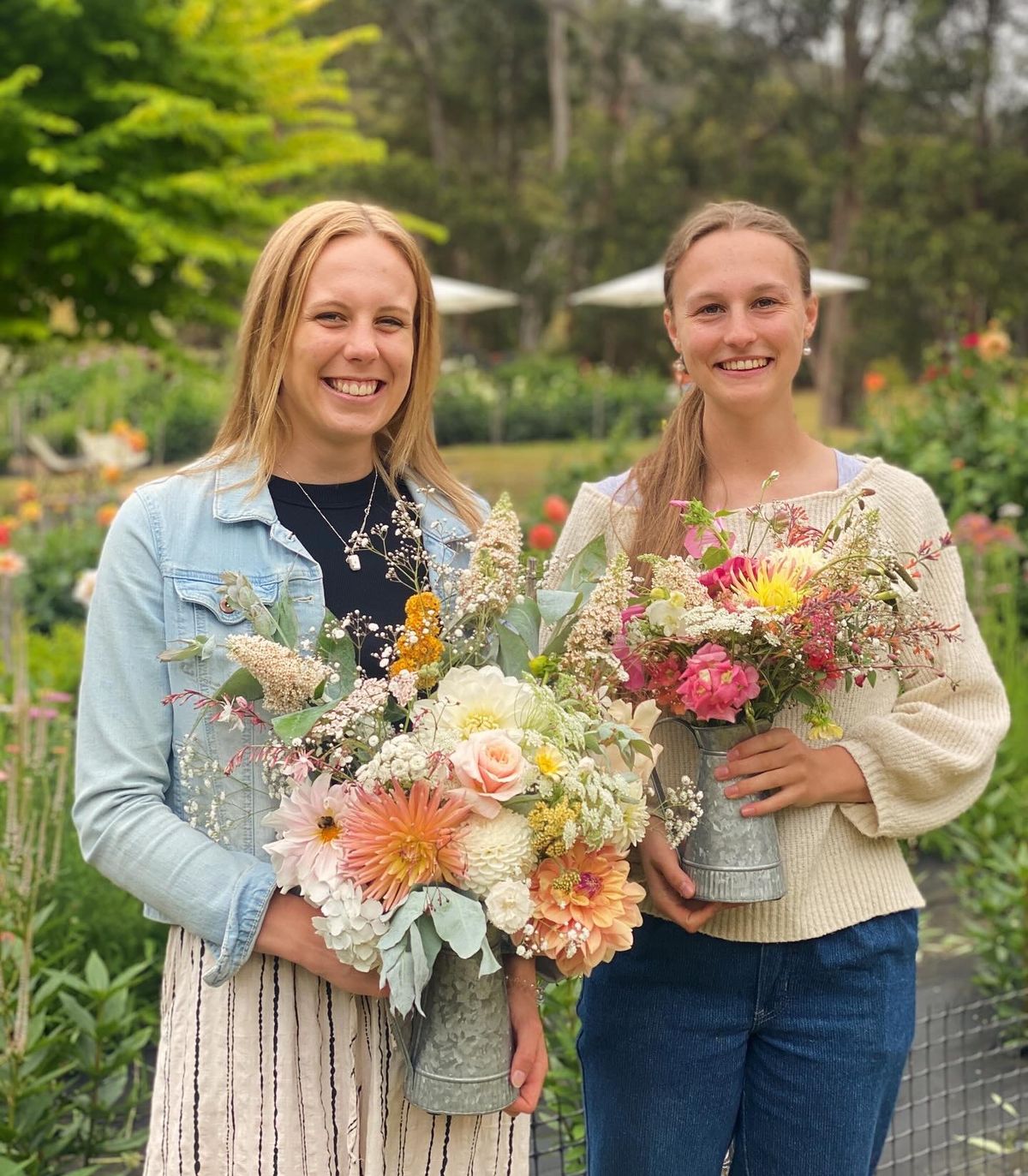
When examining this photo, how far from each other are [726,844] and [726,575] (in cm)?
37

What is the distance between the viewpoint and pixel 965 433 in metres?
7.10

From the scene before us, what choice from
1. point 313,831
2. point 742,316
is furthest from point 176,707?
point 742,316

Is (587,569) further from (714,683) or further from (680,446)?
(680,446)

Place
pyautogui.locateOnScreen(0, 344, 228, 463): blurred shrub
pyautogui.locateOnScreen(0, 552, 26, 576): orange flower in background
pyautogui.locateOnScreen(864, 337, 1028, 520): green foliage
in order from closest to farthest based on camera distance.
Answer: pyautogui.locateOnScreen(0, 552, 26, 576): orange flower in background, pyautogui.locateOnScreen(864, 337, 1028, 520): green foliage, pyautogui.locateOnScreen(0, 344, 228, 463): blurred shrub

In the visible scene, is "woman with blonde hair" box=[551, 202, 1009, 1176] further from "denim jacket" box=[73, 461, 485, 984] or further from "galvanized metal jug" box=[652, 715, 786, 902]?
"denim jacket" box=[73, 461, 485, 984]

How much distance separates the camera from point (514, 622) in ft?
5.00

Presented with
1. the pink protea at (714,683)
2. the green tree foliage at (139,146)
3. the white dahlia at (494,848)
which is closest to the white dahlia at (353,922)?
the white dahlia at (494,848)

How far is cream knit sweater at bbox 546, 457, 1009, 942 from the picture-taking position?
1.79m

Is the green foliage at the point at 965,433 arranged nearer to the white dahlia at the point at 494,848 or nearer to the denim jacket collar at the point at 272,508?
the denim jacket collar at the point at 272,508

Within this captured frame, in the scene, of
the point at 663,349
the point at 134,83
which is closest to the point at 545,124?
the point at 663,349

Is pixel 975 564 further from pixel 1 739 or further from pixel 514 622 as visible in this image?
pixel 514 622

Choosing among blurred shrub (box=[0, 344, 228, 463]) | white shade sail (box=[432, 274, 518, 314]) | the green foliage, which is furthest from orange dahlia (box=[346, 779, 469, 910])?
white shade sail (box=[432, 274, 518, 314])

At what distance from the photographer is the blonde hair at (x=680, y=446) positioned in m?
1.87

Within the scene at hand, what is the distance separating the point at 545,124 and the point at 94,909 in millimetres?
30293
